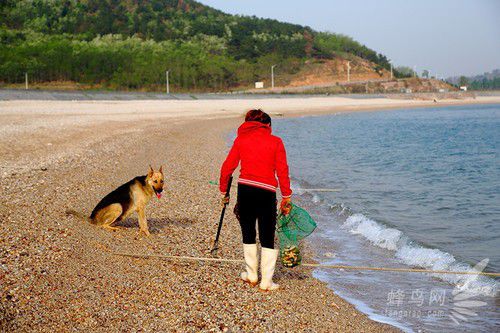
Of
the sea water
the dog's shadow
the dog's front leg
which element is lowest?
the sea water

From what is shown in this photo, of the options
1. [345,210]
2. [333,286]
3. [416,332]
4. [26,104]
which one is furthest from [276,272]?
[26,104]

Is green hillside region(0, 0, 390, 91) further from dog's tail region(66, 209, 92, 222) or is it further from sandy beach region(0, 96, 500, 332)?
dog's tail region(66, 209, 92, 222)

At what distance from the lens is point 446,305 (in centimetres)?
728

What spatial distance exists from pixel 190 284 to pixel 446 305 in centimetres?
315

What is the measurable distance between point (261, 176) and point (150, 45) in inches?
4465

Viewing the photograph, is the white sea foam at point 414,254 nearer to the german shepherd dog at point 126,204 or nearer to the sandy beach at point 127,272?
the sandy beach at point 127,272

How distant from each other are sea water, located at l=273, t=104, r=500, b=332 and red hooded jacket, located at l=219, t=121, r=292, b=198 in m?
1.89

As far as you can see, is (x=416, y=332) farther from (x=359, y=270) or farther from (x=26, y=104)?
(x=26, y=104)

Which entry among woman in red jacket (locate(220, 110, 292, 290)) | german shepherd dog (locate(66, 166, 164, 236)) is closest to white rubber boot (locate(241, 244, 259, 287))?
woman in red jacket (locate(220, 110, 292, 290))

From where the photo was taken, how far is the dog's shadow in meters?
9.62

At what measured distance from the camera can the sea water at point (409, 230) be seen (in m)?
7.24

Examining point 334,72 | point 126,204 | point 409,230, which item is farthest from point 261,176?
point 334,72

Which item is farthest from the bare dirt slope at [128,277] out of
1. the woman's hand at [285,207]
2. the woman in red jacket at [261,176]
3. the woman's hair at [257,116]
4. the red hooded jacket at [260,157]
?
the woman's hair at [257,116]

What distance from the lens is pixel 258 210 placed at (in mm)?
6758
